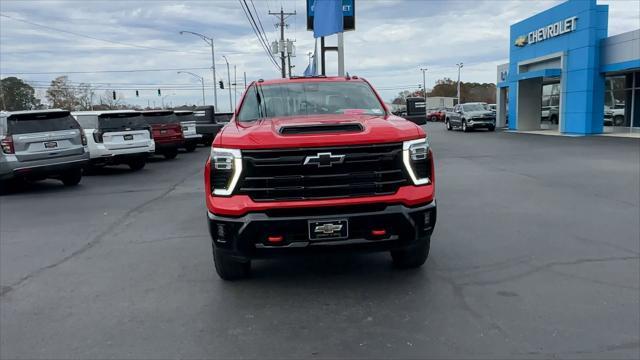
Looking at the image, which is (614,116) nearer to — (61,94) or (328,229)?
(328,229)

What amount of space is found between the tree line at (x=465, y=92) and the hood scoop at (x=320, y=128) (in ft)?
311

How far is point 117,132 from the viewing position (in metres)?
14.7

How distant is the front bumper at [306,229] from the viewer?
13.8 ft

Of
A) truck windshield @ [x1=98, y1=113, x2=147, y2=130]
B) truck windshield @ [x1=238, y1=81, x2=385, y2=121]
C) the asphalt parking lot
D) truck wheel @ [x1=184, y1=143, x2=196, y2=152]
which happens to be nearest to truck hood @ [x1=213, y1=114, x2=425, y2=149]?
truck windshield @ [x1=238, y1=81, x2=385, y2=121]

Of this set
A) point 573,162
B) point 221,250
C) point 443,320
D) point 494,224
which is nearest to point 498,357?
point 443,320

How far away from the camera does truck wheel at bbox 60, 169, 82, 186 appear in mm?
12622

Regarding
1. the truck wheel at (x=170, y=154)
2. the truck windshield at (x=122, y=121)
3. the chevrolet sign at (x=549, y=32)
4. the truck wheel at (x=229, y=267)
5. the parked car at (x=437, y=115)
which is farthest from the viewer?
the parked car at (x=437, y=115)

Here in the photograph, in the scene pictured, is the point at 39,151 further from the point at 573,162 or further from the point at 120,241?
the point at 573,162

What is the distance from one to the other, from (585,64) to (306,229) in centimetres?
2640

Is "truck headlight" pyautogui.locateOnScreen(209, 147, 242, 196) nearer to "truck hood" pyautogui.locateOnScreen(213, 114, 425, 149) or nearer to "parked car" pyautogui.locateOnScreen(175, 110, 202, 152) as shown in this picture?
"truck hood" pyautogui.locateOnScreen(213, 114, 425, 149)

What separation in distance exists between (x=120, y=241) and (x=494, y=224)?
195 inches

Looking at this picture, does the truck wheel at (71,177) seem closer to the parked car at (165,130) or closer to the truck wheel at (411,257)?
the parked car at (165,130)

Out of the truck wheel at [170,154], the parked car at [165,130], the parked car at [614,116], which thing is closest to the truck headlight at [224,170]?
the parked car at [165,130]

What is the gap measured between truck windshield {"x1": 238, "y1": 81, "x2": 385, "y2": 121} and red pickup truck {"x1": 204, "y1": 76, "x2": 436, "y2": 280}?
1.15m
